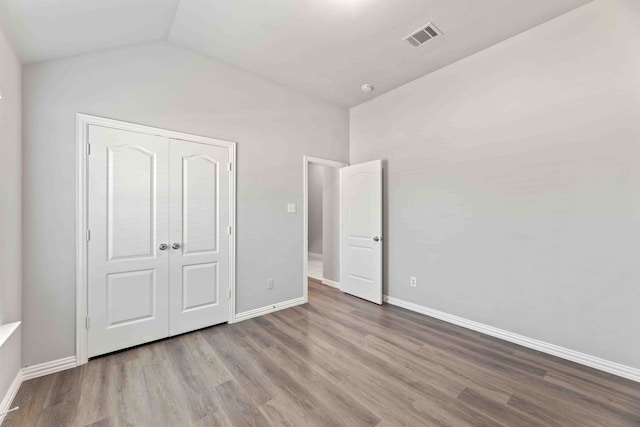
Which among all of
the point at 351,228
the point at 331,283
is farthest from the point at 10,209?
the point at 331,283

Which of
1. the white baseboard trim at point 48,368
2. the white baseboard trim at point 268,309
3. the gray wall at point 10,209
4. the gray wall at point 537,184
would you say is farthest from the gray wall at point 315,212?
the gray wall at point 10,209

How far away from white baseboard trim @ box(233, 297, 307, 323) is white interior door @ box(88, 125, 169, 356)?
31.8 inches

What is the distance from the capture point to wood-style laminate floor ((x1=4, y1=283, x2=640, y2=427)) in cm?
169

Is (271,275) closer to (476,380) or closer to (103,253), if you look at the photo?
(103,253)

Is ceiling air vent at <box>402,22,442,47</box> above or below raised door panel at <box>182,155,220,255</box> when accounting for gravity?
above

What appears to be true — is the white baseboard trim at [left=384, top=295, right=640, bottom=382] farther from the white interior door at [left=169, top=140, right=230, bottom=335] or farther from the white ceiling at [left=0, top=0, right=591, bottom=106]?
the white ceiling at [left=0, top=0, right=591, bottom=106]

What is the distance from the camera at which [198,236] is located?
2.92m

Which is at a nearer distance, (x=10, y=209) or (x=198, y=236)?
(x=10, y=209)

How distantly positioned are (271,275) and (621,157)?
3.62m

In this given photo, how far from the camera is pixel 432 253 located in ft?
11.0

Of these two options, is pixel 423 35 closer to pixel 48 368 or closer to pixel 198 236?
pixel 198 236

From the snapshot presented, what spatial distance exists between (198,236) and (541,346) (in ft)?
11.9

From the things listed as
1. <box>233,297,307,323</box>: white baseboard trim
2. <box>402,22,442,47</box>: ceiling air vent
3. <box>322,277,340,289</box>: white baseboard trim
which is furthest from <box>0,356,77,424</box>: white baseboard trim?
<box>402,22,442,47</box>: ceiling air vent

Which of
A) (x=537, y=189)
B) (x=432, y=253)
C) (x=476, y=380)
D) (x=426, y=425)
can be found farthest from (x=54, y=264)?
(x=537, y=189)
